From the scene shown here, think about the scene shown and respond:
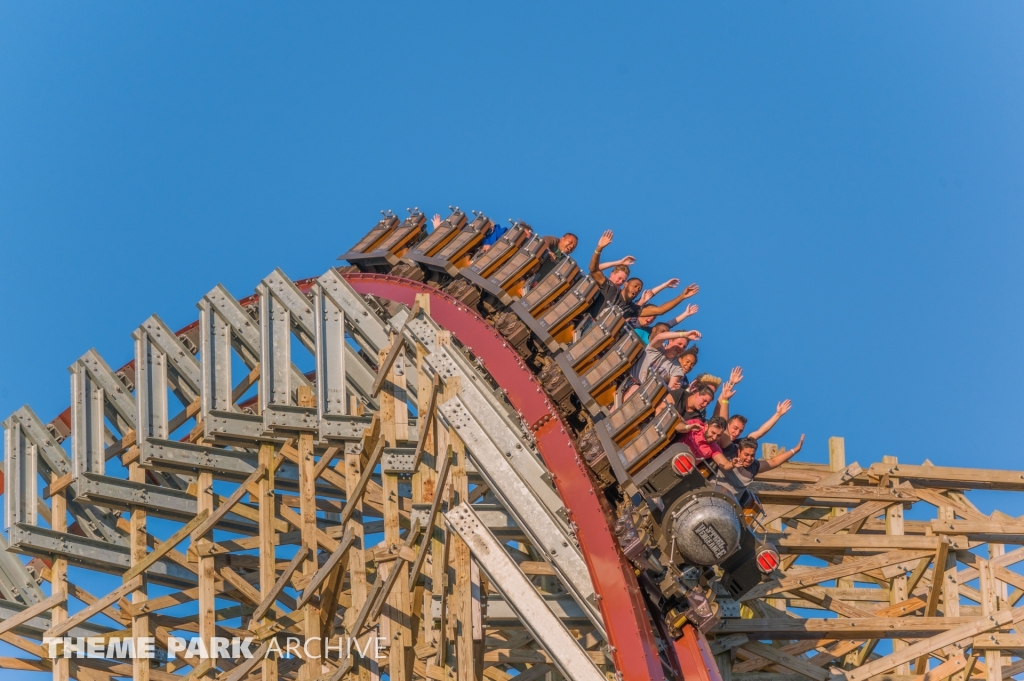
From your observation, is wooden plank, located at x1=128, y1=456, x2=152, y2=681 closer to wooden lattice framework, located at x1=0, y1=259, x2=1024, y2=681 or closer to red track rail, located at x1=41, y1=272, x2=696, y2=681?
wooden lattice framework, located at x1=0, y1=259, x2=1024, y2=681

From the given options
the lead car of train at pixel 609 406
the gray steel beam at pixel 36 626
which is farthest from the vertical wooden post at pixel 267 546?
the lead car of train at pixel 609 406

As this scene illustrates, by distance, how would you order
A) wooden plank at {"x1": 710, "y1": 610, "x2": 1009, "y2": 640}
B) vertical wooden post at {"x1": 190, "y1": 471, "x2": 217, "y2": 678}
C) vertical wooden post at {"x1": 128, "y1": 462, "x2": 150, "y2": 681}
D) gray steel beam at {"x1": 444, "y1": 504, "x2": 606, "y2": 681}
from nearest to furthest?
gray steel beam at {"x1": 444, "y1": 504, "x2": 606, "y2": 681}, wooden plank at {"x1": 710, "y1": 610, "x2": 1009, "y2": 640}, vertical wooden post at {"x1": 190, "y1": 471, "x2": 217, "y2": 678}, vertical wooden post at {"x1": 128, "y1": 462, "x2": 150, "y2": 681}

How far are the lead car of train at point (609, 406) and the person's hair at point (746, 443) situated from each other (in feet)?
0.84

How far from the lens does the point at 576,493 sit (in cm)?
1364

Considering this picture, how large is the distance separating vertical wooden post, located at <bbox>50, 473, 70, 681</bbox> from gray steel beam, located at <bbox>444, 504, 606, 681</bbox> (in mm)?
3759

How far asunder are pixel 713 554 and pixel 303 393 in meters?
4.14

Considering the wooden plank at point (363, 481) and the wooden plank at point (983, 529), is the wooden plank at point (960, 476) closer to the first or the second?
the wooden plank at point (983, 529)

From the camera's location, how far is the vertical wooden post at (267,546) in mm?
14242

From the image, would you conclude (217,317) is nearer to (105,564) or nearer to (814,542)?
(105,564)

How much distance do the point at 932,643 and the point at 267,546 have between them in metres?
5.19

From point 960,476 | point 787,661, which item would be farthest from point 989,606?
point 787,661

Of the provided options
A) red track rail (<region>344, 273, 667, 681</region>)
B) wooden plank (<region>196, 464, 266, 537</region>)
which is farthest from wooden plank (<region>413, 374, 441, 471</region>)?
wooden plank (<region>196, 464, 266, 537</region>)

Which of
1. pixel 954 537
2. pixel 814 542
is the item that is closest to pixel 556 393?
pixel 814 542

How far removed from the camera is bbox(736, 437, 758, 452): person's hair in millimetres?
13266
